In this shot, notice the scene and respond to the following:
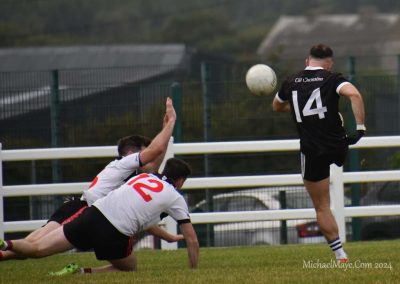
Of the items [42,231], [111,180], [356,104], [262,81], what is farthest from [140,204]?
[262,81]

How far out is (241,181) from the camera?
14.8 meters

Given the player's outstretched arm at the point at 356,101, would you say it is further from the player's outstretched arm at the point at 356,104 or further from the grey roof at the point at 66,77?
the grey roof at the point at 66,77

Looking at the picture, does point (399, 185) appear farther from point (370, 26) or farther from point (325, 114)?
point (370, 26)

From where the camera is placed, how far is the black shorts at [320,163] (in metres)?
10.9

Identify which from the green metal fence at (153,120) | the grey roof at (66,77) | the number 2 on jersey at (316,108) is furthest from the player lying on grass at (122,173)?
the grey roof at (66,77)

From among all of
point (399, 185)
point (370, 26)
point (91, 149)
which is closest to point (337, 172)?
point (399, 185)

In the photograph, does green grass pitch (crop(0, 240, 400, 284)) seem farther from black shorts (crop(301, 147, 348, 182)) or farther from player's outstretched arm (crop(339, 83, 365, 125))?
player's outstretched arm (crop(339, 83, 365, 125))

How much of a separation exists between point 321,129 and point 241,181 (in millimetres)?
3919

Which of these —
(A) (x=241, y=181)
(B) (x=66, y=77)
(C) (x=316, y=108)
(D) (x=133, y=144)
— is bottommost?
(A) (x=241, y=181)

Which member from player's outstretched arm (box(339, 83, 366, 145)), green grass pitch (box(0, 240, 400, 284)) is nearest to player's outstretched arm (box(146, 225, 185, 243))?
green grass pitch (box(0, 240, 400, 284))

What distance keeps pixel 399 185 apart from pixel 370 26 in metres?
Answer: 65.5

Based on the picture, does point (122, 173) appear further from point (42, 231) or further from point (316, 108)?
point (316, 108)

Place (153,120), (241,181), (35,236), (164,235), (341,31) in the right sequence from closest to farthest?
(35,236) → (164,235) → (241,181) → (153,120) → (341,31)

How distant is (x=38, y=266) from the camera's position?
40.5 feet
